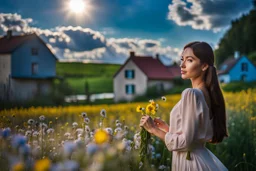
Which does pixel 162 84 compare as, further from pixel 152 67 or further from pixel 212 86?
pixel 212 86

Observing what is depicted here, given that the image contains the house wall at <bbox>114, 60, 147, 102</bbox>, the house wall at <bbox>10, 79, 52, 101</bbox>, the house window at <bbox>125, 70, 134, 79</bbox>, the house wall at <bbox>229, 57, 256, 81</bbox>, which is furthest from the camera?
the house wall at <bbox>229, 57, 256, 81</bbox>

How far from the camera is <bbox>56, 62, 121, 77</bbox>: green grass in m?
4.33

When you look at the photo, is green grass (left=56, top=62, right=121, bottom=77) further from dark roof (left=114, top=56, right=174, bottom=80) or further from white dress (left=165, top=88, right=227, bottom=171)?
white dress (left=165, top=88, right=227, bottom=171)

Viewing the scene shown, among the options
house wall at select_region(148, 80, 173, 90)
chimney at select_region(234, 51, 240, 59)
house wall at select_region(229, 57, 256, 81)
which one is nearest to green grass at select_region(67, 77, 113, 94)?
house wall at select_region(148, 80, 173, 90)

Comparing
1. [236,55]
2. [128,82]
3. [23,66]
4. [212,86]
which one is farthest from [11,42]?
[236,55]

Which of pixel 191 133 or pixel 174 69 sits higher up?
pixel 174 69

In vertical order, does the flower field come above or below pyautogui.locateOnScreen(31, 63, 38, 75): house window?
below

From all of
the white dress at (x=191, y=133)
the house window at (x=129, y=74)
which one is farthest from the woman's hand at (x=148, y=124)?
the house window at (x=129, y=74)

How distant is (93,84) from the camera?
197 inches

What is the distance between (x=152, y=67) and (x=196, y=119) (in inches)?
131

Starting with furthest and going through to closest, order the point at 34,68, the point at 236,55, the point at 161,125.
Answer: the point at 236,55, the point at 34,68, the point at 161,125

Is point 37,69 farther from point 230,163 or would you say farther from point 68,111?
point 230,163

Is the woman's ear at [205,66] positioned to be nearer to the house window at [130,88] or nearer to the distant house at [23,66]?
the distant house at [23,66]

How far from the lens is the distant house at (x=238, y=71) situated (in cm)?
872
